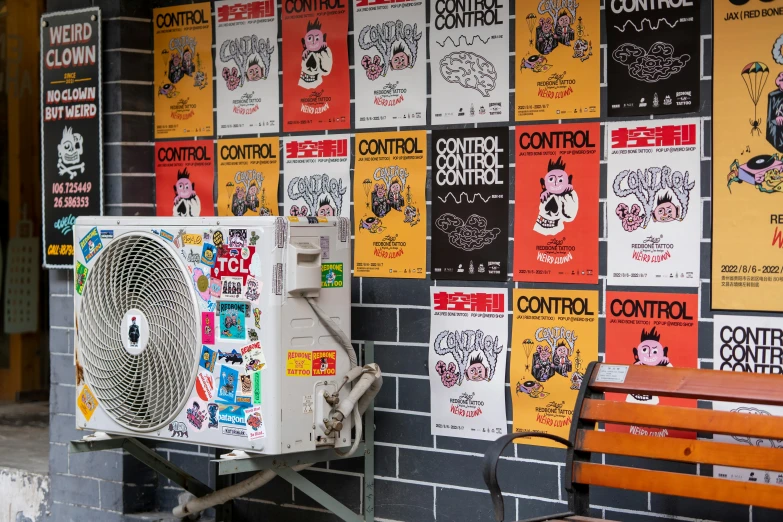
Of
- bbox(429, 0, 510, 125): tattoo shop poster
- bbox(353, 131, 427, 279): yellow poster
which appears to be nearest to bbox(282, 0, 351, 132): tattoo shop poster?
bbox(353, 131, 427, 279): yellow poster

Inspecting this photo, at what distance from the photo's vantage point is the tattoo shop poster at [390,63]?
162 inches

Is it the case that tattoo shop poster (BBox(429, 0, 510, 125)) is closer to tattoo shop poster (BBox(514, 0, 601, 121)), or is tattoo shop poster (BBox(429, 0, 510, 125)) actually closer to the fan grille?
tattoo shop poster (BBox(514, 0, 601, 121))

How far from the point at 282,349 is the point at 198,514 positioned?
1388 mm

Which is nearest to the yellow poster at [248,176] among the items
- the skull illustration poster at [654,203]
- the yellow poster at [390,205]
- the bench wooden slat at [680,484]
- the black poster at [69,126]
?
the yellow poster at [390,205]

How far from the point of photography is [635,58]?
3658 millimetres

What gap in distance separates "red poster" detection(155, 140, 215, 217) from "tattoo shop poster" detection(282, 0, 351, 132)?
1.53 ft

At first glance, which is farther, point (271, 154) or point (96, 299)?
point (271, 154)

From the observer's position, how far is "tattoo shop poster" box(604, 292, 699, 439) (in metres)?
3.56

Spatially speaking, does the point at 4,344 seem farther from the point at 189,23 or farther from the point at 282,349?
the point at 282,349

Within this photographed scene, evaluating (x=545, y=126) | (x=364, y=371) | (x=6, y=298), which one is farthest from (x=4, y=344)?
(x=545, y=126)

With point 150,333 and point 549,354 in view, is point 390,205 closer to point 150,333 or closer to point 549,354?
point 549,354

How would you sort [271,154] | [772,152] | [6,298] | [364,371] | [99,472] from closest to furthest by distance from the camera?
[772,152] < [364,371] < [271,154] < [99,472] < [6,298]

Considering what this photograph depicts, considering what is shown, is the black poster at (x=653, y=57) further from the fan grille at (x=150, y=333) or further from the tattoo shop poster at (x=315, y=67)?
the fan grille at (x=150, y=333)

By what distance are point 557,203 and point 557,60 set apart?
520 millimetres
